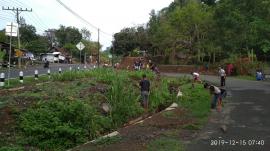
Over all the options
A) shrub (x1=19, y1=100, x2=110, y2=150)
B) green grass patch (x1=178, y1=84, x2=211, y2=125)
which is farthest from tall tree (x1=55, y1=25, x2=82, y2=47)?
shrub (x1=19, y1=100, x2=110, y2=150)

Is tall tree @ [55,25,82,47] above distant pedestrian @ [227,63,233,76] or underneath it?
above

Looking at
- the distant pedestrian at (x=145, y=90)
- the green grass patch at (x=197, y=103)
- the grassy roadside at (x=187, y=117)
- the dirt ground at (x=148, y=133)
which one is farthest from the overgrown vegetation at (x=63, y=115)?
the green grass patch at (x=197, y=103)

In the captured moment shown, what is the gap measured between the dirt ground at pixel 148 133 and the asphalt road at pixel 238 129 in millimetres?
743

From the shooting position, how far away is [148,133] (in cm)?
1442

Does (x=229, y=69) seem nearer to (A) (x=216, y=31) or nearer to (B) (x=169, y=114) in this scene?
(A) (x=216, y=31)

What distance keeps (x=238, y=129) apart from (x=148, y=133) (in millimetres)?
3136

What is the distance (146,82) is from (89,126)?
22.9ft

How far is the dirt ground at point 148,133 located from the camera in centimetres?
1235

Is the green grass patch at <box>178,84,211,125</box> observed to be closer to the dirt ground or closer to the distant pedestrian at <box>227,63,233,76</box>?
the dirt ground

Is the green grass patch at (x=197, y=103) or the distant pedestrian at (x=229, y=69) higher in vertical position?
the distant pedestrian at (x=229, y=69)

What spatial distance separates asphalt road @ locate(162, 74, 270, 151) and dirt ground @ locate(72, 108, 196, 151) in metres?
0.74

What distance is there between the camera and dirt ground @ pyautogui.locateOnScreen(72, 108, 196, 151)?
12352 millimetres

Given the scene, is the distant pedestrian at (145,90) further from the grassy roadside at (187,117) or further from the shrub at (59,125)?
the shrub at (59,125)

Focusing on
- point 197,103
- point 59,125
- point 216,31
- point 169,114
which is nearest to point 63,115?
point 59,125
